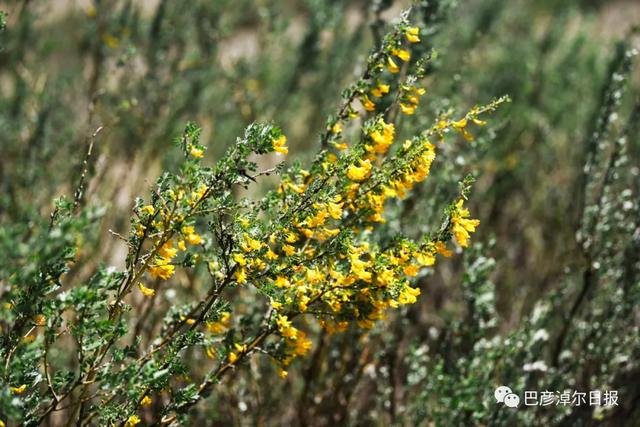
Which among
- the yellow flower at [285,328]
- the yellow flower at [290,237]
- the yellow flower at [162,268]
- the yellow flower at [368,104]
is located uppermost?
the yellow flower at [368,104]

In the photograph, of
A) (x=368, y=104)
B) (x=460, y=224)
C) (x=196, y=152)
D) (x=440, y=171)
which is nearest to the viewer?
(x=196, y=152)

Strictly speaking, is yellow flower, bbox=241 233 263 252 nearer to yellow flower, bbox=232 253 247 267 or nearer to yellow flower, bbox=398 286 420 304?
yellow flower, bbox=232 253 247 267

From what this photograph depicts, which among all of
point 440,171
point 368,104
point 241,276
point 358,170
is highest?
point 440,171

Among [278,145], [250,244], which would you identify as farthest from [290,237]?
[278,145]

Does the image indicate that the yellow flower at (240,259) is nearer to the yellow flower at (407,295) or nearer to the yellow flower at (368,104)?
the yellow flower at (407,295)

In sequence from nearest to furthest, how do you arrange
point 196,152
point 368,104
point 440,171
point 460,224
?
point 196,152, point 460,224, point 368,104, point 440,171

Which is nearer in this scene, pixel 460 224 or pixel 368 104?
pixel 460 224

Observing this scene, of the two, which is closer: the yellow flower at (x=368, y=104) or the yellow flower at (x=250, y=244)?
the yellow flower at (x=250, y=244)

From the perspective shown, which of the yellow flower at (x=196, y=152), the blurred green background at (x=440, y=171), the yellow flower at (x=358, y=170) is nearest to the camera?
the yellow flower at (x=196, y=152)

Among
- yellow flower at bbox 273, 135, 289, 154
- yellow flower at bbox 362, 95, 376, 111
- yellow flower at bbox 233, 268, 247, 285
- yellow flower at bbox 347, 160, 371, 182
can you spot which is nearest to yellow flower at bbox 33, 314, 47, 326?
yellow flower at bbox 233, 268, 247, 285

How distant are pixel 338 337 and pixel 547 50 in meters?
3.53

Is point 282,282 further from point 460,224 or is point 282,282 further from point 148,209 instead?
point 460,224

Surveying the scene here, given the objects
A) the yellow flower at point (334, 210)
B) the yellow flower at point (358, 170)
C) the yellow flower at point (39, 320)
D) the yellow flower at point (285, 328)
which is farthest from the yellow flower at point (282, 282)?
the yellow flower at point (39, 320)

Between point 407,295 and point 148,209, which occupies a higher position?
point 148,209
